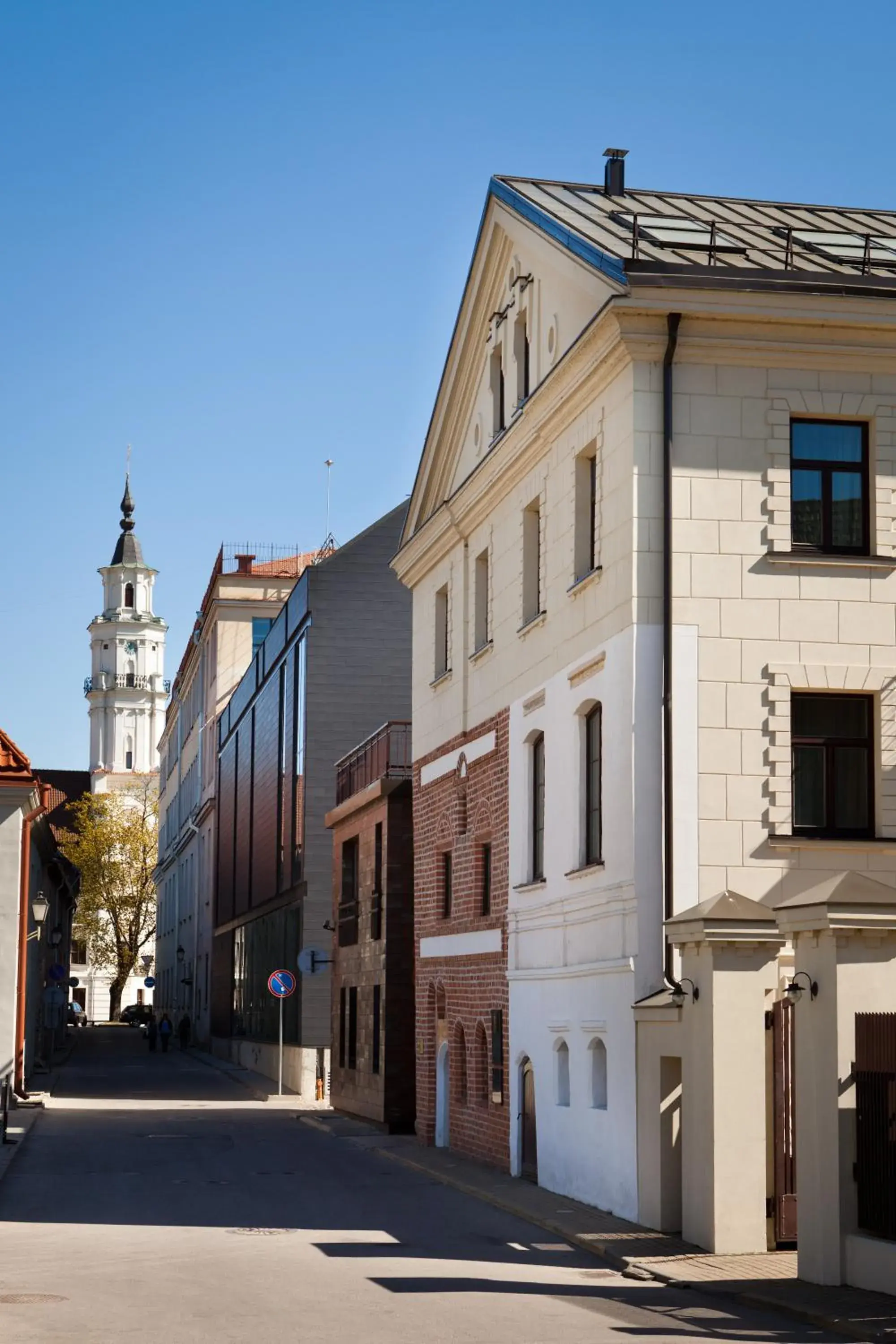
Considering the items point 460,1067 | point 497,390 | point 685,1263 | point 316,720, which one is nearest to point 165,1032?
point 316,720

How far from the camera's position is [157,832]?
11731 centimetres

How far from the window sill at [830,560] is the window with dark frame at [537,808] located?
5.23 m

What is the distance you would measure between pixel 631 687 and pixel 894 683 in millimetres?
2731

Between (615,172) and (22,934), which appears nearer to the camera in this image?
(615,172)

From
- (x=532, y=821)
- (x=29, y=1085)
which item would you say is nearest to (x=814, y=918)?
(x=532, y=821)

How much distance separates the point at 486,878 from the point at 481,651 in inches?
126

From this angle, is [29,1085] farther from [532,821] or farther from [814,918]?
[814,918]

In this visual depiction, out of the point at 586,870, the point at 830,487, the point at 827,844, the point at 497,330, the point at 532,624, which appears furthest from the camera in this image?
the point at 497,330

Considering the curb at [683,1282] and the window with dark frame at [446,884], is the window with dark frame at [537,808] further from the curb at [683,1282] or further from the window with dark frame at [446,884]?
the window with dark frame at [446,884]

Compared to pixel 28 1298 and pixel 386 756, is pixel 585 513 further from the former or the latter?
pixel 386 756

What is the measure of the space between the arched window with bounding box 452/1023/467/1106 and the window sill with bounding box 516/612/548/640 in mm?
6745

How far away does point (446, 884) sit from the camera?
3020 centimetres

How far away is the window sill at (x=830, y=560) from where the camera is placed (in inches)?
780

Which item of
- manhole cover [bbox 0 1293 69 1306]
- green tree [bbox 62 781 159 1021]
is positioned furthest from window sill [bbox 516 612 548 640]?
green tree [bbox 62 781 159 1021]
